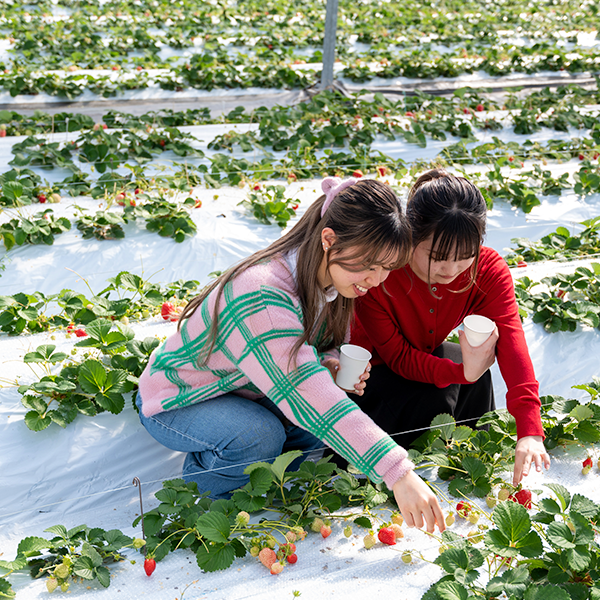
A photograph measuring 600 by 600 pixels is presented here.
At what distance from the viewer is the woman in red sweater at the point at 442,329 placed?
1.57 metres

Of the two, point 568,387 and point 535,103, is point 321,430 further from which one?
point 535,103

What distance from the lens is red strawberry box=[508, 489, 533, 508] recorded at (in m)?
1.49

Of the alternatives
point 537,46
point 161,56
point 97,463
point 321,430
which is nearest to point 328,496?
point 321,430

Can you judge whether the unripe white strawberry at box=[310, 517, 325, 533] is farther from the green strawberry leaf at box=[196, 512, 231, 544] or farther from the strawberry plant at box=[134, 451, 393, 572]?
the green strawberry leaf at box=[196, 512, 231, 544]

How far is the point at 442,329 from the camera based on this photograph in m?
1.88

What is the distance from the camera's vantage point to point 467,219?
1.56 meters

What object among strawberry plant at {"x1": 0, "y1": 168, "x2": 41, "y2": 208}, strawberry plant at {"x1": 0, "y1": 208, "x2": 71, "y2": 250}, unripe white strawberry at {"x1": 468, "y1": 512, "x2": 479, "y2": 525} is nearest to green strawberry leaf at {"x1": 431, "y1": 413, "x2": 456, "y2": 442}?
unripe white strawberry at {"x1": 468, "y1": 512, "x2": 479, "y2": 525}

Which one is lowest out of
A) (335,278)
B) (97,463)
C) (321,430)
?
(97,463)

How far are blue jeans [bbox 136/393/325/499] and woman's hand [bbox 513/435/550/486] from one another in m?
0.60

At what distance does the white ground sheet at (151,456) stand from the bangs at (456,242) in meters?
0.63

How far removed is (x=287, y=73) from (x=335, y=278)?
14.4 feet

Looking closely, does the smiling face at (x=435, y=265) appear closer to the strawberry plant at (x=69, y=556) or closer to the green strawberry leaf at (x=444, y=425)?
the green strawberry leaf at (x=444, y=425)

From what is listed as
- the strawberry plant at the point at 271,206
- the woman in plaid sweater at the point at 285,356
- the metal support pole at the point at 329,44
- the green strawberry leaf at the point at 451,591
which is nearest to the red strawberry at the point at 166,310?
the woman in plaid sweater at the point at 285,356

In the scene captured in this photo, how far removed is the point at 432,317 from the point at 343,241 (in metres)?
0.60
